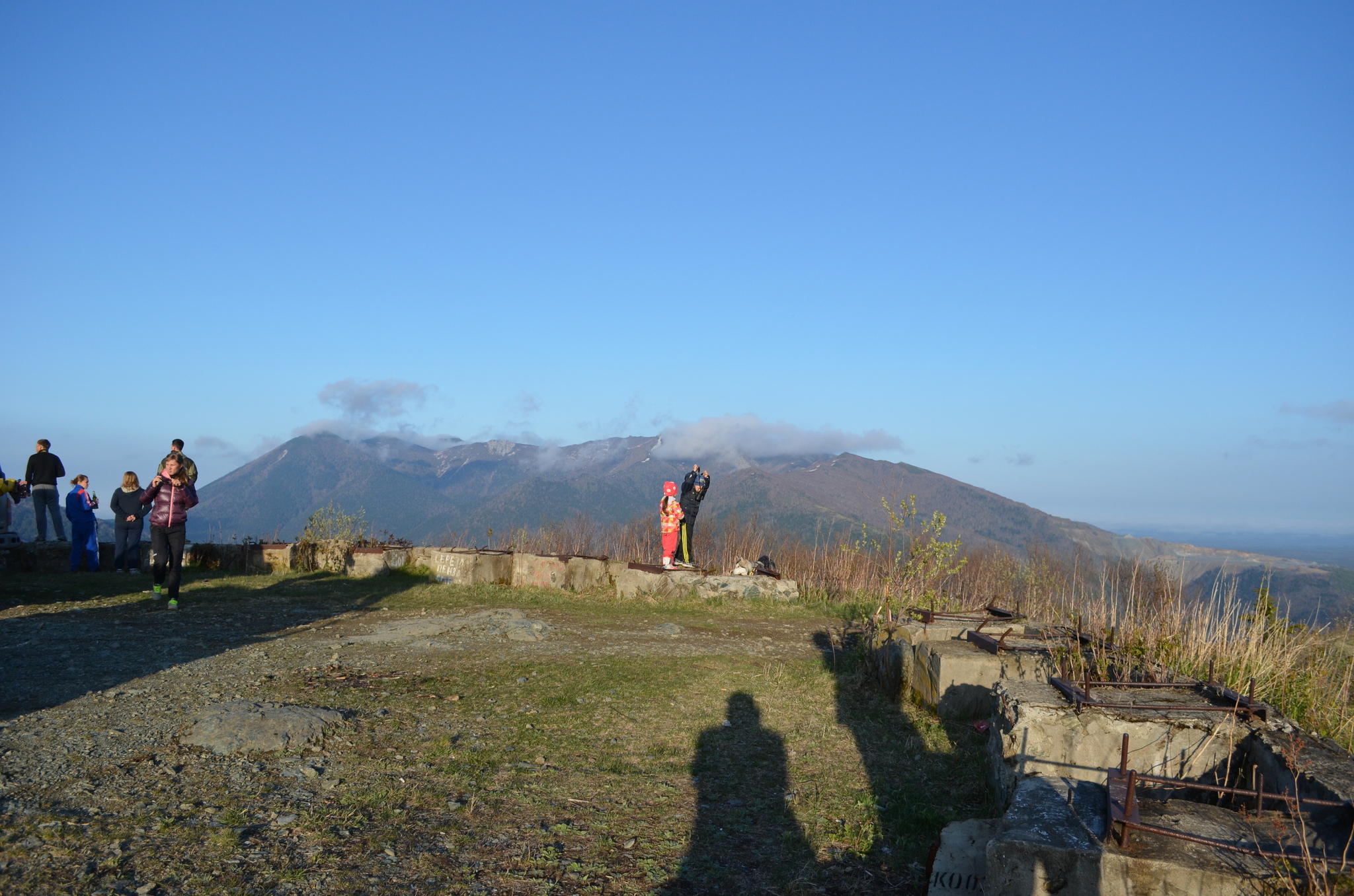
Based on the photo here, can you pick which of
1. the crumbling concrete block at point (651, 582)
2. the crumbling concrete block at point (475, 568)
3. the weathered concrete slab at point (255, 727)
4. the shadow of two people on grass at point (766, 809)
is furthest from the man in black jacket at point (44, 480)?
the shadow of two people on grass at point (766, 809)

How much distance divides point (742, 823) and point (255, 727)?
286cm

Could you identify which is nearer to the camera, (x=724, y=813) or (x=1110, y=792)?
(x=1110, y=792)

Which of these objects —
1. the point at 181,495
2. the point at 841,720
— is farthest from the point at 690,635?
the point at 181,495

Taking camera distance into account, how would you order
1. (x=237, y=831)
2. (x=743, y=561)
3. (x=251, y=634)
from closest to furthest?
(x=237, y=831) → (x=251, y=634) → (x=743, y=561)

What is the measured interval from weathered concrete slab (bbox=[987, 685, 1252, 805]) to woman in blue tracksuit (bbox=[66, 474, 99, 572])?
13457 mm

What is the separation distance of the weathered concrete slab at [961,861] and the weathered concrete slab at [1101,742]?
2.20 feet

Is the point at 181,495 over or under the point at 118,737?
over

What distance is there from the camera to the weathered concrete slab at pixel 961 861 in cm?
332

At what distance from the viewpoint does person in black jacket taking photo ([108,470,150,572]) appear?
1273 centimetres

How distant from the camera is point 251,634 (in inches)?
327

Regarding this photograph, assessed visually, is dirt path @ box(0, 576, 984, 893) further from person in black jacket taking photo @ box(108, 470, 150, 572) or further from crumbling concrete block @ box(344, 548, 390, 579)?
crumbling concrete block @ box(344, 548, 390, 579)

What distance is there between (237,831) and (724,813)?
2285 mm

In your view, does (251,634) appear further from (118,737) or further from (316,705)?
(118,737)

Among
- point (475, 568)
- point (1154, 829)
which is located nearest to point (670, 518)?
point (475, 568)
